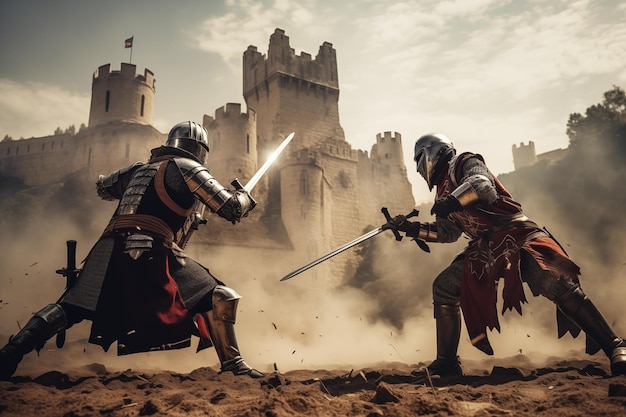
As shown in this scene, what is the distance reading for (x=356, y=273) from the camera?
86.5ft

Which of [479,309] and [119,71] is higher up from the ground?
[119,71]

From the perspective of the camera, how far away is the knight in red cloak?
3.72 metres

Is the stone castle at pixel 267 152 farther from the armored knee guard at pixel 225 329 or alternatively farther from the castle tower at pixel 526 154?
the castle tower at pixel 526 154

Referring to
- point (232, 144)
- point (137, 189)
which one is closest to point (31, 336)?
point (137, 189)

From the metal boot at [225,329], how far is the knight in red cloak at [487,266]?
5.80 ft

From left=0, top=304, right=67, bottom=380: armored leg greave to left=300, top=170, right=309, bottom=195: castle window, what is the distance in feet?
68.9

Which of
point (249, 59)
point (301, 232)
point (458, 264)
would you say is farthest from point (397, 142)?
point (458, 264)

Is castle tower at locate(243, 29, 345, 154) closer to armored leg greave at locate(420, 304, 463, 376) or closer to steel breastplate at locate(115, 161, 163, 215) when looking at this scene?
steel breastplate at locate(115, 161, 163, 215)

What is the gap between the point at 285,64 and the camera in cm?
3156

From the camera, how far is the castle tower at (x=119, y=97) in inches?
966

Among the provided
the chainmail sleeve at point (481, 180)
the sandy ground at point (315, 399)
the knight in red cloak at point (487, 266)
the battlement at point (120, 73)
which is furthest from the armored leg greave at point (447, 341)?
the battlement at point (120, 73)

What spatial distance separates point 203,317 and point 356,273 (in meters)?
22.7

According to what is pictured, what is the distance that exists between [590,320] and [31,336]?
4.23 meters

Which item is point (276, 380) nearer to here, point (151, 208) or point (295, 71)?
point (151, 208)
